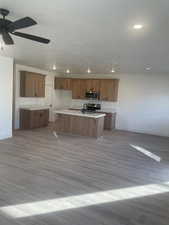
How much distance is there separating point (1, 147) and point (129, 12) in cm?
458

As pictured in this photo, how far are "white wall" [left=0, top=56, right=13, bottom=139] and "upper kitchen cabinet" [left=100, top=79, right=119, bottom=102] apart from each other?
4205 millimetres

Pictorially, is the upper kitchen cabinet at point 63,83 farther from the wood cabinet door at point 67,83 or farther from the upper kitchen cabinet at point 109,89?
the upper kitchen cabinet at point 109,89

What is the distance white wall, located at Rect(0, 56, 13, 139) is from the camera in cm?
563

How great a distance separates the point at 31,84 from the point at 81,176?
5185mm

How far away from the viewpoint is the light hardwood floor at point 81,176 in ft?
7.79

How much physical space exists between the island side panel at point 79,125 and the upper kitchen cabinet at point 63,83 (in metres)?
2.64

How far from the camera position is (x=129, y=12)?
2.28 meters

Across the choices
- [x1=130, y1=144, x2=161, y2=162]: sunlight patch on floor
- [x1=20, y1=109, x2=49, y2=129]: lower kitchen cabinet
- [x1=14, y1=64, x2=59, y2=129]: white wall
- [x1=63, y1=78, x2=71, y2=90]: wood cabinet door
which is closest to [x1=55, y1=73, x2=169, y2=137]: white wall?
[x1=63, y1=78, x2=71, y2=90]: wood cabinet door

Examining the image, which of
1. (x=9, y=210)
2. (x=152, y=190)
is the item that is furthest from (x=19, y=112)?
(x=152, y=190)

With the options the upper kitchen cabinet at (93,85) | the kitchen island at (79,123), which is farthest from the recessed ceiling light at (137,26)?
the upper kitchen cabinet at (93,85)

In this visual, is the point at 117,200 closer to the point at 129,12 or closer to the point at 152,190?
the point at 152,190

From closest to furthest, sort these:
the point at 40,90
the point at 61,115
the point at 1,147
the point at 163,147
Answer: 1. the point at 1,147
2. the point at 163,147
3. the point at 61,115
4. the point at 40,90

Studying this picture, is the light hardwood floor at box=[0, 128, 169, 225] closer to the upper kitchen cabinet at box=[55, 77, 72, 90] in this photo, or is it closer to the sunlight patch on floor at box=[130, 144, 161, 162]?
the sunlight patch on floor at box=[130, 144, 161, 162]

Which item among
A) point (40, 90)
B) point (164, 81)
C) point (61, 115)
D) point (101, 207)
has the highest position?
point (164, 81)
